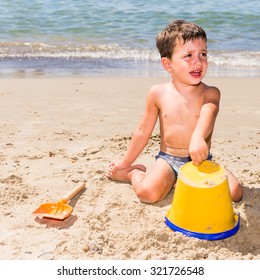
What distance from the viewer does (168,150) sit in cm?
317

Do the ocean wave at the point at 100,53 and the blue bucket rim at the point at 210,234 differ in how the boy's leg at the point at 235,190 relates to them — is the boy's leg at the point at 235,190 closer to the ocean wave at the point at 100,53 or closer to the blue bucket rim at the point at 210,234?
the blue bucket rim at the point at 210,234

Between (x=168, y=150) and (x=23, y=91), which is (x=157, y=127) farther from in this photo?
(x=23, y=91)

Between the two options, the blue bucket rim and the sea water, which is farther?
the sea water

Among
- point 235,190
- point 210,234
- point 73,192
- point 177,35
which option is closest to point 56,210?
point 73,192

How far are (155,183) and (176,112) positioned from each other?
0.45 metres

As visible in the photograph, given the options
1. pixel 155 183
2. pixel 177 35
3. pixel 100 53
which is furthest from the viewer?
pixel 100 53

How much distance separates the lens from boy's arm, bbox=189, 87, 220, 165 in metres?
2.55

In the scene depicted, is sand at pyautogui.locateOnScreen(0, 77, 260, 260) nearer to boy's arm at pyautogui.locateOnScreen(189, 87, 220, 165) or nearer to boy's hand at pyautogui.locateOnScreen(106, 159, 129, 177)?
boy's hand at pyautogui.locateOnScreen(106, 159, 129, 177)

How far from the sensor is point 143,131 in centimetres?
323

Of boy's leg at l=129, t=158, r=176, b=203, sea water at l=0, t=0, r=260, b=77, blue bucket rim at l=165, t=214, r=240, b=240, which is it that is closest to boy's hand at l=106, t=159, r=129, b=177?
boy's leg at l=129, t=158, r=176, b=203

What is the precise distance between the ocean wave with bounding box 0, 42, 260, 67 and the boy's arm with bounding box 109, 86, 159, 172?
4737 mm

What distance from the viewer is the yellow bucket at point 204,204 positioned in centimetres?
247

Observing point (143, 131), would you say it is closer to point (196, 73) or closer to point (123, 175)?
point (123, 175)

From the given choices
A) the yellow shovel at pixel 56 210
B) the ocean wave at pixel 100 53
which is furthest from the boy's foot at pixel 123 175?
the ocean wave at pixel 100 53
